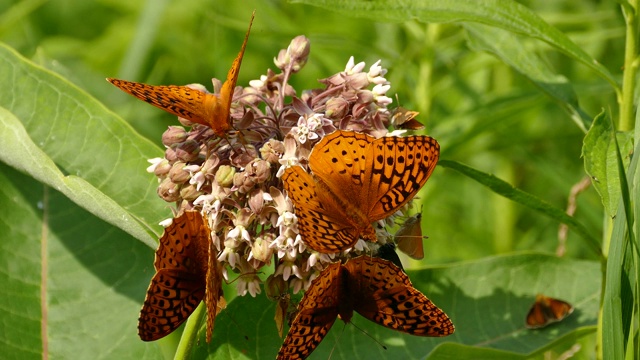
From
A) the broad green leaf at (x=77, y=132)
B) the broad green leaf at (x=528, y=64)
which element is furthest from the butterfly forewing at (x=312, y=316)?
the broad green leaf at (x=528, y=64)

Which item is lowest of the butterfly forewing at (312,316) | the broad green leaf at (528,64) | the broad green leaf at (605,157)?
the butterfly forewing at (312,316)

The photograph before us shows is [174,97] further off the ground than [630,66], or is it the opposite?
[630,66]

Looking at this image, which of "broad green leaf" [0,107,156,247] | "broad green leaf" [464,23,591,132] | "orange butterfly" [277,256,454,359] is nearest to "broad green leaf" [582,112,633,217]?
"broad green leaf" [464,23,591,132]

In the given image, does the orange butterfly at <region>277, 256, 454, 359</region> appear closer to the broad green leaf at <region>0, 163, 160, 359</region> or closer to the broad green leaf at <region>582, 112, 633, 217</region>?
the broad green leaf at <region>582, 112, 633, 217</region>

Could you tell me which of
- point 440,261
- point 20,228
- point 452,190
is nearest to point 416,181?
point 20,228

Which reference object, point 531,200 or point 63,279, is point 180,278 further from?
point 531,200

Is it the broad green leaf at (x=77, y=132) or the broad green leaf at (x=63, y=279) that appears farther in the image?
the broad green leaf at (x=77, y=132)

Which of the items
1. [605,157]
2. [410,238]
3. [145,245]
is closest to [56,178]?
[145,245]

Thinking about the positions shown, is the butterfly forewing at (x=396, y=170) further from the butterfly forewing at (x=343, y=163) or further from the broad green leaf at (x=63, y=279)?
the broad green leaf at (x=63, y=279)
